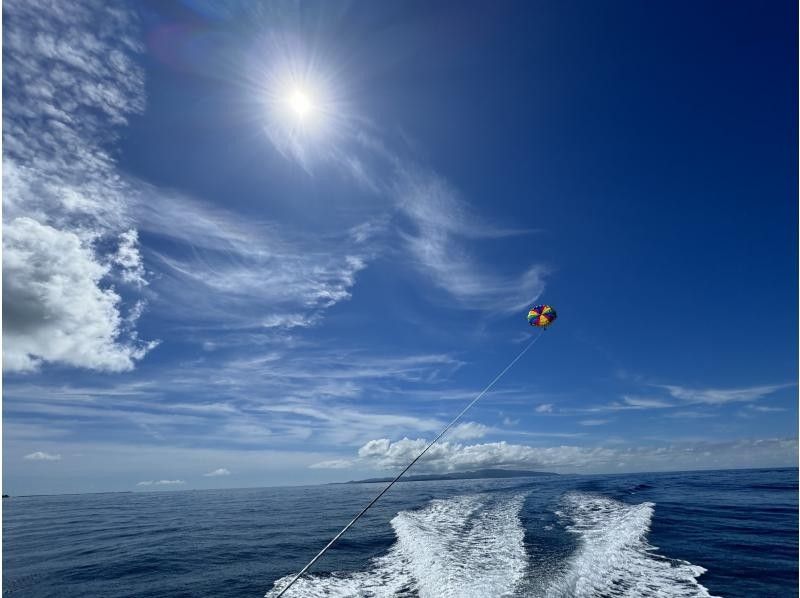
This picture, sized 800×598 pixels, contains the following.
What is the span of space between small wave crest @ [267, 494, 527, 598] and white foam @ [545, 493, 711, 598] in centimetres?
209

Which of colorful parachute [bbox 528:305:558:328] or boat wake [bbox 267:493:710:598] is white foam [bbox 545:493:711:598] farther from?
colorful parachute [bbox 528:305:558:328]

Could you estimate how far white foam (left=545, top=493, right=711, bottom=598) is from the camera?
13.1 metres

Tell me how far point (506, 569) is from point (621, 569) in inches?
Answer: 189

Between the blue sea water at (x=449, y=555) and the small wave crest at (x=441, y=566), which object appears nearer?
the small wave crest at (x=441, y=566)

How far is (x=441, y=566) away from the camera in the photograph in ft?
52.5

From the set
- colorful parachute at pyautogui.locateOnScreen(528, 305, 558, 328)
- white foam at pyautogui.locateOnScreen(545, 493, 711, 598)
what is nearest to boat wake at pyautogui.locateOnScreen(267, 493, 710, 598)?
white foam at pyautogui.locateOnScreen(545, 493, 711, 598)

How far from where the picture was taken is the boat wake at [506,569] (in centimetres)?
1341

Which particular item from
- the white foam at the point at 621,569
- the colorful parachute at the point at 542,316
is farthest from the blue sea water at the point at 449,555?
the colorful parachute at the point at 542,316

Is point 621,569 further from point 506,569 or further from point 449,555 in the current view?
point 449,555

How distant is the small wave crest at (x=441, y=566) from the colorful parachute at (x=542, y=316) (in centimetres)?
1429

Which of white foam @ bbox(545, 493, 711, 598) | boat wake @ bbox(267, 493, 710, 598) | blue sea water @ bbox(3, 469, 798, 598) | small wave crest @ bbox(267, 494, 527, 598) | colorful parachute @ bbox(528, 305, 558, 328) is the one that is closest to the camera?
white foam @ bbox(545, 493, 711, 598)

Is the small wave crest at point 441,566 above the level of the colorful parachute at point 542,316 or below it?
below

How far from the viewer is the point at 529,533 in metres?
21.3

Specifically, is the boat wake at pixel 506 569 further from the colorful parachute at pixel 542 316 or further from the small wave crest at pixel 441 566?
the colorful parachute at pixel 542 316
